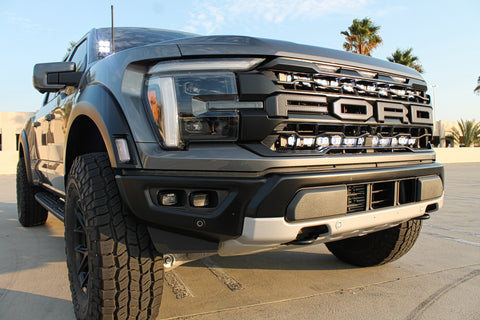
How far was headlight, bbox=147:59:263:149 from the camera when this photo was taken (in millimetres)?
1703

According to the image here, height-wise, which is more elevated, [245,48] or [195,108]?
[245,48]

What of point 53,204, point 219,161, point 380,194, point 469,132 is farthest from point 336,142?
point 469,132

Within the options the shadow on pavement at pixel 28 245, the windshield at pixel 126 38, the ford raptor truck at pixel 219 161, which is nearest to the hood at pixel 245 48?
the ford raptor truck at pixel 219 161

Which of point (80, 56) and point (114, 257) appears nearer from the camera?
point (114, 257)

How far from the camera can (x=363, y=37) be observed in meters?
26.5

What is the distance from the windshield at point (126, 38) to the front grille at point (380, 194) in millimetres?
2055

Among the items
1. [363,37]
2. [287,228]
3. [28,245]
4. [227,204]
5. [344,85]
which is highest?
[363,37]

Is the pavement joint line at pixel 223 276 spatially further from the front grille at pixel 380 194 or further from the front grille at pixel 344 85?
the front grille at pixel 344 85

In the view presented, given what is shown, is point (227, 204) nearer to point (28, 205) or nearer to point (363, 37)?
point (28, 205)

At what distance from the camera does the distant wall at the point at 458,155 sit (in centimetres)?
2311

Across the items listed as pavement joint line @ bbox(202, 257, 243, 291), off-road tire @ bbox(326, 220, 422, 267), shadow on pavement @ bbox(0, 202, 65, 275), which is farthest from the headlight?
shadow on pavement @ bbox(0, 202, 65, 275)

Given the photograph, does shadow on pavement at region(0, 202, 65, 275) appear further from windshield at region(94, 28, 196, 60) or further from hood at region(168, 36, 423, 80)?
hood at region(168, 36, 423, 80)

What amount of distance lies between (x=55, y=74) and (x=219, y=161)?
1562mm

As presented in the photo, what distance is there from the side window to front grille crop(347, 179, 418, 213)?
2229 millimetres
